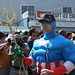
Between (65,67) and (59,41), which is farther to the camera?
(59,41)

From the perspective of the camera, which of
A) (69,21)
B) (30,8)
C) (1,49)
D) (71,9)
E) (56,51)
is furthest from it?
(71,9)

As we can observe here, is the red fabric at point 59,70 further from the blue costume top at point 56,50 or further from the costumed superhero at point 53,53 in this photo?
the blue costume top at point 56,50

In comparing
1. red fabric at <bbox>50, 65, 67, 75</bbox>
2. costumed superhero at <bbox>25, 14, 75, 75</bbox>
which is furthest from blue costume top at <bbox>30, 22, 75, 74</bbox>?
red fabric at <bbox>50, 65, 67, 75</bbox>

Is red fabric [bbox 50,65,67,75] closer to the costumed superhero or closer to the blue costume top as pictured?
A: the costumed superhero

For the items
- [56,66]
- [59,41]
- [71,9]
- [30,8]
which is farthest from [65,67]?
[71,9]

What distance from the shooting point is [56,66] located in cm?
215

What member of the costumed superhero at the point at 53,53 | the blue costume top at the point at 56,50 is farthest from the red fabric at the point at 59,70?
the blue costume top at the point at 56,50

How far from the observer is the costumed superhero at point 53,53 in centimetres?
200

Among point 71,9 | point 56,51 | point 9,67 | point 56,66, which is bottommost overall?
point 9,67

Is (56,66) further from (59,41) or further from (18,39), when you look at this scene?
(18,39)

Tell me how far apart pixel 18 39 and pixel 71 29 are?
1417 cm

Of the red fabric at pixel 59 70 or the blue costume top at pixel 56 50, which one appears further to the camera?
the blue costume top at pixel 56 50

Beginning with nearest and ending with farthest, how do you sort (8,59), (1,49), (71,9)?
1. (1,49)
2. (8,59)
3. (71,9)

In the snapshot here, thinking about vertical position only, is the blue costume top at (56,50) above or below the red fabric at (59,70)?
above
